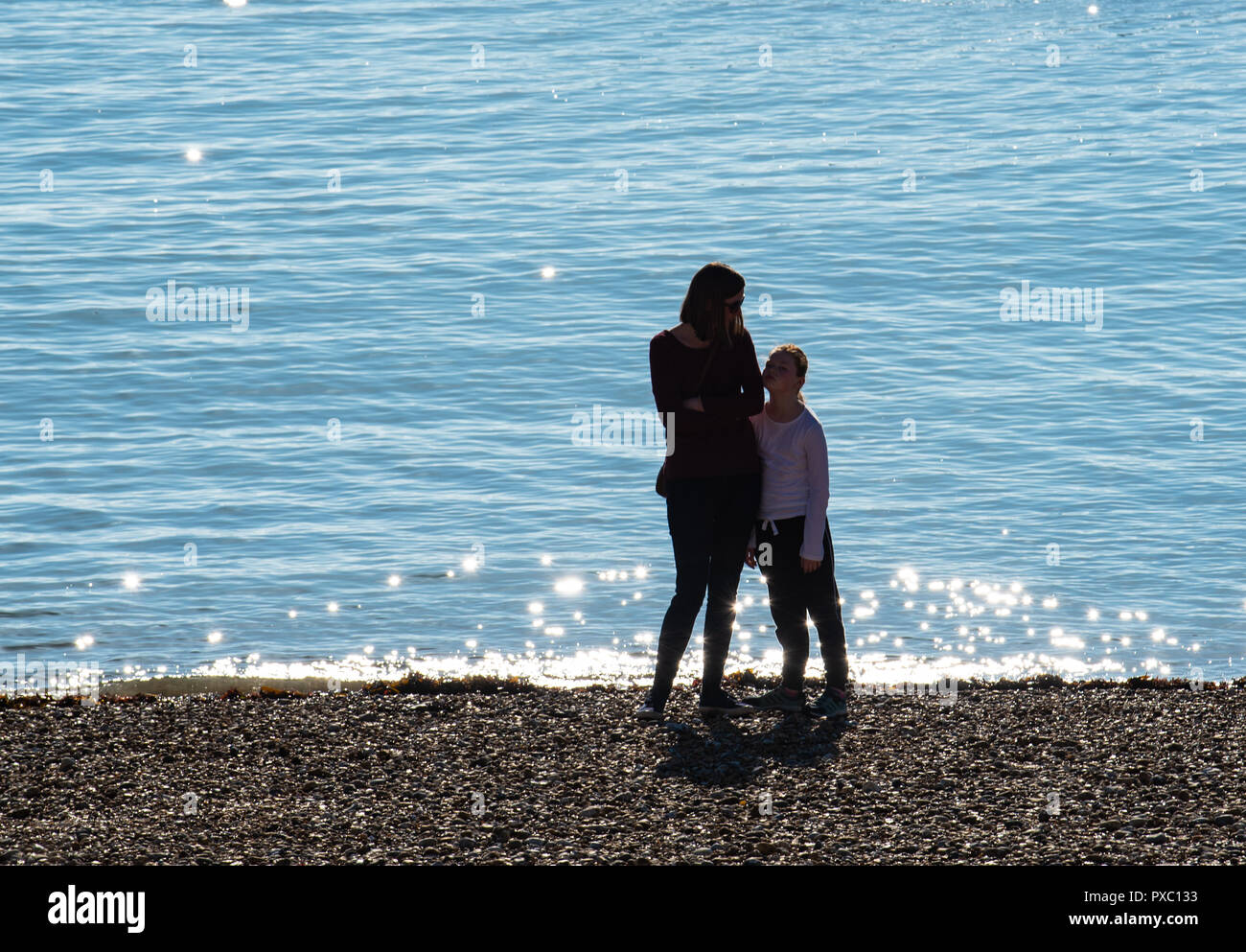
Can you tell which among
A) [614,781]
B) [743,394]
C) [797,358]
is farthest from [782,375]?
[614,781]

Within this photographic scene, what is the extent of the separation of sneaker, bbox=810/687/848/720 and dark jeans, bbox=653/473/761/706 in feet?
1.92

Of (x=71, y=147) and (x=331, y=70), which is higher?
(x=331, y=70)

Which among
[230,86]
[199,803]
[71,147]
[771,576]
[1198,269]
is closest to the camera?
[199,803]

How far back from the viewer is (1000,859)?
6.21m

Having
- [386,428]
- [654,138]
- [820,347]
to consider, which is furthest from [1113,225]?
[386,428]

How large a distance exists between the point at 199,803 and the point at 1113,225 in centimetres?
2802

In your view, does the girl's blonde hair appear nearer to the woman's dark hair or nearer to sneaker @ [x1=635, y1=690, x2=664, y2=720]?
the woman's dark hair

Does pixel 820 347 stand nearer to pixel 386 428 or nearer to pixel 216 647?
pixel 386 428

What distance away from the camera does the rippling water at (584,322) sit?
13.4 m

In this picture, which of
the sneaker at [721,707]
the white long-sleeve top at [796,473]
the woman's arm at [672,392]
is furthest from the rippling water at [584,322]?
→ the woman's arm at [672,392]

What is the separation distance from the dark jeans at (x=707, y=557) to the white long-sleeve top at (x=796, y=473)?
94 millimetres

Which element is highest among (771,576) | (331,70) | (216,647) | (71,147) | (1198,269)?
(331,70)

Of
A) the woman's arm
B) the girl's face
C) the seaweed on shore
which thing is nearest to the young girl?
the girl's face

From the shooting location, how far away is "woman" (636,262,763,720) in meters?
7.75
